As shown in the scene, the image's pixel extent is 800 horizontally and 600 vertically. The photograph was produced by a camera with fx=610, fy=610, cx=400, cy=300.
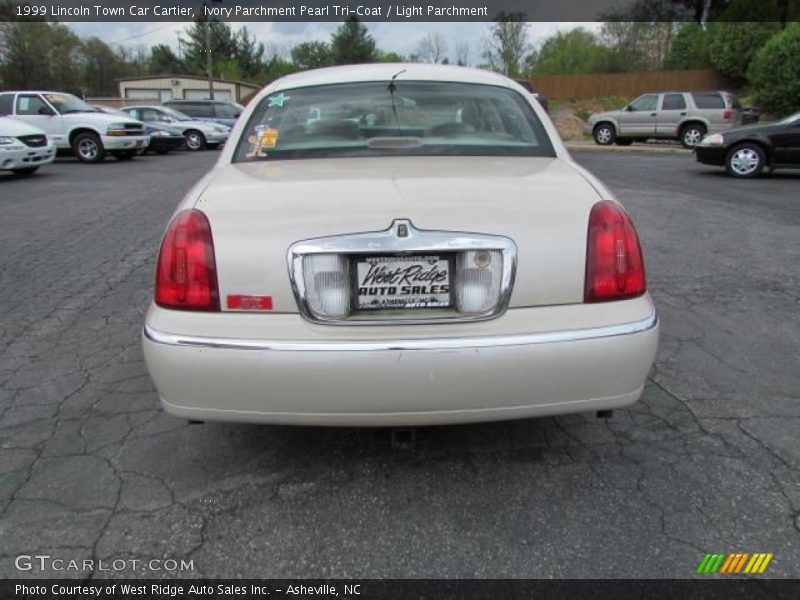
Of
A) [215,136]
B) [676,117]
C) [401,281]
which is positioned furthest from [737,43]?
[401,281]

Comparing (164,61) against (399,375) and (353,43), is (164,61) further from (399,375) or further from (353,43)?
(399,375)

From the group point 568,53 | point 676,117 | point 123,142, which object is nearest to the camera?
point 123,142

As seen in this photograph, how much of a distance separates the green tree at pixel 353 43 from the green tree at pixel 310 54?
8.66 m

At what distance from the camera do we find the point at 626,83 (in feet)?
127

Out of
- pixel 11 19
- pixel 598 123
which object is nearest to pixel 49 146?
pixel 598 123

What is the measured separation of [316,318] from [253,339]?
0.22 meters

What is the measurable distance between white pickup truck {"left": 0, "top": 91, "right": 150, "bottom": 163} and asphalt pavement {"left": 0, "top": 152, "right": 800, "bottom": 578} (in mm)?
12920

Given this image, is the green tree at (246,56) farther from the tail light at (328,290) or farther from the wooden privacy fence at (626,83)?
the tail light at (328,290)

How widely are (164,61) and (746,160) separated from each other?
240 ft

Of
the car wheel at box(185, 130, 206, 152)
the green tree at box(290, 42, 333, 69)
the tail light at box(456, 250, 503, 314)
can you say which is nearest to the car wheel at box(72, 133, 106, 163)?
the car wheel at box(185, 130, 206, 152)

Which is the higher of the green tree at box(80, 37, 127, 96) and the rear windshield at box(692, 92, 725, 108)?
the green tree at box(80, 37, 127, 96)

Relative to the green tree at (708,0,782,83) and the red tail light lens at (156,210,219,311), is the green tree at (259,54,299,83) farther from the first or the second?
the red tail light lens at (156,210,219,311)

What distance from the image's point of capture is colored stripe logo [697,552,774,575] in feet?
6.49
